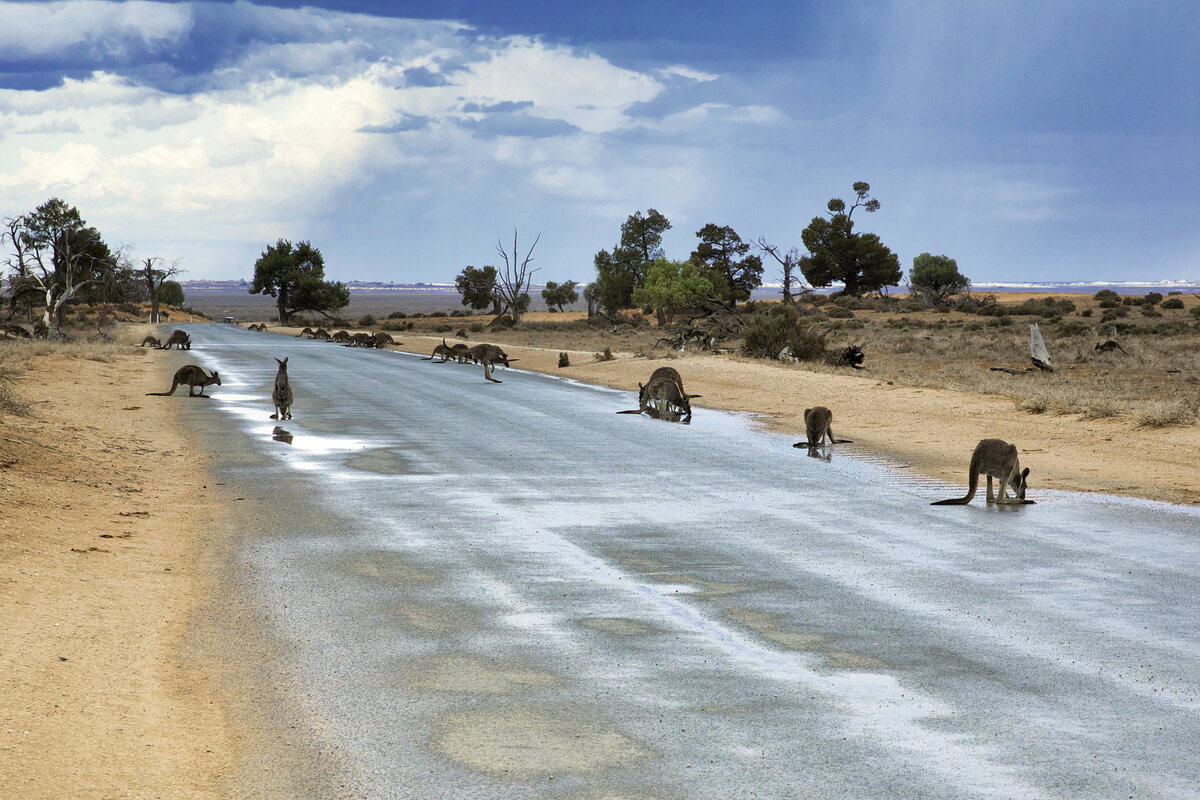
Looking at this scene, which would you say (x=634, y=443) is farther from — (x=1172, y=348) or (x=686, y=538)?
(x=1172, y=348)

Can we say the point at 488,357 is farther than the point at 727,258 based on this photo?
No

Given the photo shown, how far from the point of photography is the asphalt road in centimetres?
449

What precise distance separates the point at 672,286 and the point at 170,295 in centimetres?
7407

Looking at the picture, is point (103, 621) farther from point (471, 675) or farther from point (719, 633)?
point (719, 633)

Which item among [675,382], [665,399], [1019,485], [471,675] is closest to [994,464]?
[1019,485]

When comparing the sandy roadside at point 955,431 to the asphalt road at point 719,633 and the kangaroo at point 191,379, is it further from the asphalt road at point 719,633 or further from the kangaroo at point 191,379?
the kangaroo at point 191,379

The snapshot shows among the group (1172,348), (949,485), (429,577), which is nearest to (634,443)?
(949,485)

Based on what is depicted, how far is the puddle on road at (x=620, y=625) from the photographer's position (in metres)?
6.43

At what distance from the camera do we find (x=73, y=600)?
6836 mm

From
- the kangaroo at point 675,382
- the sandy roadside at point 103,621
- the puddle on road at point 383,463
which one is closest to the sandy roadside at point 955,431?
the kangaroo at point 675,382

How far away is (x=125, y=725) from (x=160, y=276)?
99685 mm

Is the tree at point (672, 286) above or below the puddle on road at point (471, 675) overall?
above

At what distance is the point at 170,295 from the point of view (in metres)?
131

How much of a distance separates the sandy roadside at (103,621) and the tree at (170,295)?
12450 centimetres
